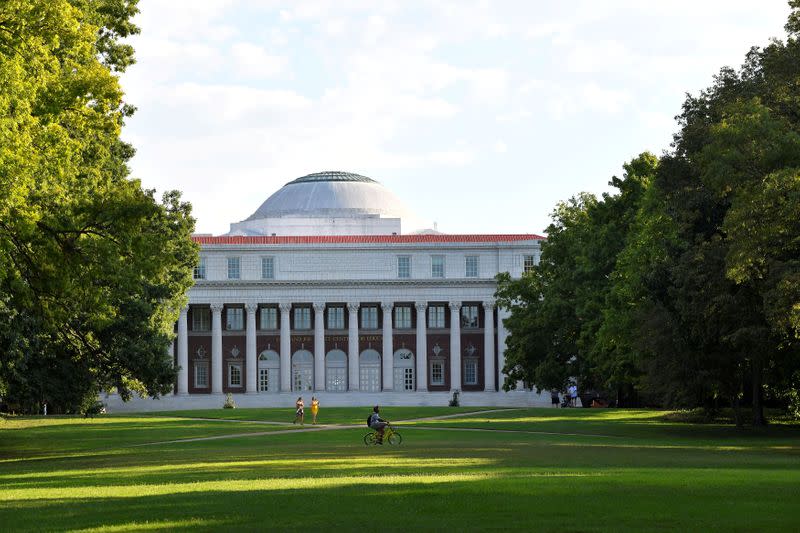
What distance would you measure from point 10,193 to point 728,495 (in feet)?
52.8

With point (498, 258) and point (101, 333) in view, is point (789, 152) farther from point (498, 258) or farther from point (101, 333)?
point (498, 258)

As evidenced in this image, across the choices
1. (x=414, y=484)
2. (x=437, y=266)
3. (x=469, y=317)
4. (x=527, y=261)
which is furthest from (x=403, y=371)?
(x=414, y=484)

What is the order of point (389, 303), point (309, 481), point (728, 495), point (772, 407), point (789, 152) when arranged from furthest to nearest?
point (389, 303)
point (772, 407)
point (789, 152)
point (309, 481)
point (728, 495)

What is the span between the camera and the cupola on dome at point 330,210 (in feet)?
496

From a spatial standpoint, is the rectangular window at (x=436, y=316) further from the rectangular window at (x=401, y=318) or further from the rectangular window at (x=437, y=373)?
the rectangular window at (x=437, y=373)

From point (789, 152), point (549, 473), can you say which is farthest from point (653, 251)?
point (549, 473)

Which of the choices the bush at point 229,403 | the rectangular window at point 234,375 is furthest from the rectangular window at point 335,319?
the bush at point 229,403

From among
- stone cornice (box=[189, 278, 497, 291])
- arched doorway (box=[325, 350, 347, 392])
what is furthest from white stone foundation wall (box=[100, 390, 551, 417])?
stone cornice (box=[189, 278, 497, 291])

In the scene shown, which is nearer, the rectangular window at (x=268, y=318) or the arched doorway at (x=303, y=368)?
the arched doorway at (x=303, y=368)

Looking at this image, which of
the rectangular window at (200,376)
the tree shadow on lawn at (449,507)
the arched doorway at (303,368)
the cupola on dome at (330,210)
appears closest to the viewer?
the tree shadow on lawn at (449,507)

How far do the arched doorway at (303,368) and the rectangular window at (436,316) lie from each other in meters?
12.7

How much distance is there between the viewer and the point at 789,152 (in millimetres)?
42750

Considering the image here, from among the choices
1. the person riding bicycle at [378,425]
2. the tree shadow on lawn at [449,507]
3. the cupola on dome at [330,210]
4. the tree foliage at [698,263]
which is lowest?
the tree shadow on lawn at [449,507]

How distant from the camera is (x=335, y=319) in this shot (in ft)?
464
